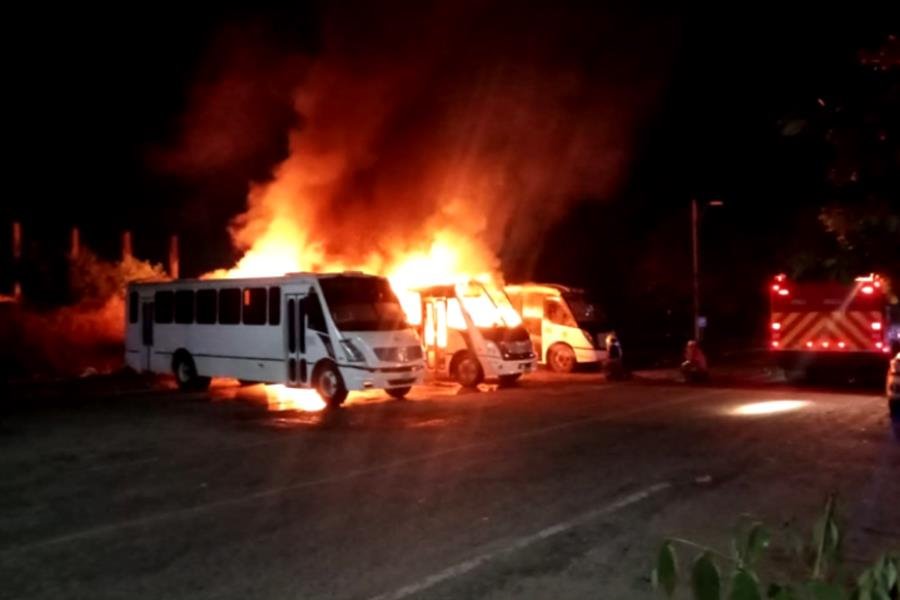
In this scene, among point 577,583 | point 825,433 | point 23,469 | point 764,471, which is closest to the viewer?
point 577,583

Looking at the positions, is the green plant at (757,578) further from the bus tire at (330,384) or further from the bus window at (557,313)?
the bus window at (557,313)

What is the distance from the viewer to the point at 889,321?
21.7m

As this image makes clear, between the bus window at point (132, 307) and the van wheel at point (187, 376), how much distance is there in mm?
2177

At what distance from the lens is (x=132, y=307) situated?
24312mm

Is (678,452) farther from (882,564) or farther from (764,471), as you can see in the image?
(882,564)

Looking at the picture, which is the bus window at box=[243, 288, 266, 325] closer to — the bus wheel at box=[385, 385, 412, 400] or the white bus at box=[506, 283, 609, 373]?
the bus wheel at box=[385, 385, 412, 400]

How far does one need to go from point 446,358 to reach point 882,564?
20.1 metres

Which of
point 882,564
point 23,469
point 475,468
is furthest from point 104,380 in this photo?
point 882,564

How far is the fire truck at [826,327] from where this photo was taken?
70.3 ft

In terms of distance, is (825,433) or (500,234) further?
(500,234)

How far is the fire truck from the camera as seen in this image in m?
21.4

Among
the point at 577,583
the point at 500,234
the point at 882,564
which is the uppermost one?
the point at 500,234

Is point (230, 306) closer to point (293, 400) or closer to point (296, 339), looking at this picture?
point (296, 339)

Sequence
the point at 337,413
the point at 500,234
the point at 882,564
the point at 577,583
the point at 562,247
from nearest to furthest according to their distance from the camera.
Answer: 1. the point at 882,564
2. the point at 577,583
3. the point at 337,413
4. the point at 500,234
5. the point at 562,247
